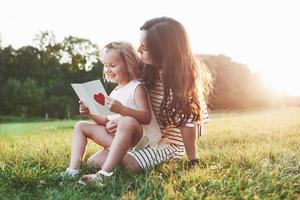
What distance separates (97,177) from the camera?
4.28 metres

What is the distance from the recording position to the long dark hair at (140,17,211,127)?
16.2 ft

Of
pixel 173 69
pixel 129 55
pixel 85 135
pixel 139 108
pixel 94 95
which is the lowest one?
pixel 85 135

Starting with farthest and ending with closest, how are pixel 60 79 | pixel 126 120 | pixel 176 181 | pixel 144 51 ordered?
pixel 60 79, pixel 144 51, pixel 126 120, pixel 176 181

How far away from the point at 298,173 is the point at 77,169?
1.98 m

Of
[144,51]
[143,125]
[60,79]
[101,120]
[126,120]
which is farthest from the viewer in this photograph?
[60,79]

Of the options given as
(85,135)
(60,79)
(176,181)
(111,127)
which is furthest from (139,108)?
(60,79)

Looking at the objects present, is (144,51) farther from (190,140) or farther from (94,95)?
(190,140)

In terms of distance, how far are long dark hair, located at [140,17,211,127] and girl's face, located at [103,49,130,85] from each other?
0.23 metres

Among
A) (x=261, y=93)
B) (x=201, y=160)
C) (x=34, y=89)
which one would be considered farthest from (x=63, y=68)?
(x=201, y=160)

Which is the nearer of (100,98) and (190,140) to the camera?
(100,98)

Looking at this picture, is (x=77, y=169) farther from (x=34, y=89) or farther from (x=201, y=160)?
(x=34, y=89)

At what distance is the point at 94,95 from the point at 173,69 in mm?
841

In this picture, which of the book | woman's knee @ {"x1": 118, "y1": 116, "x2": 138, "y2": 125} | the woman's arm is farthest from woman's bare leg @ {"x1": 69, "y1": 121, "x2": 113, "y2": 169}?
the woman's arm

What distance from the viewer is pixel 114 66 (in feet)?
16.2
